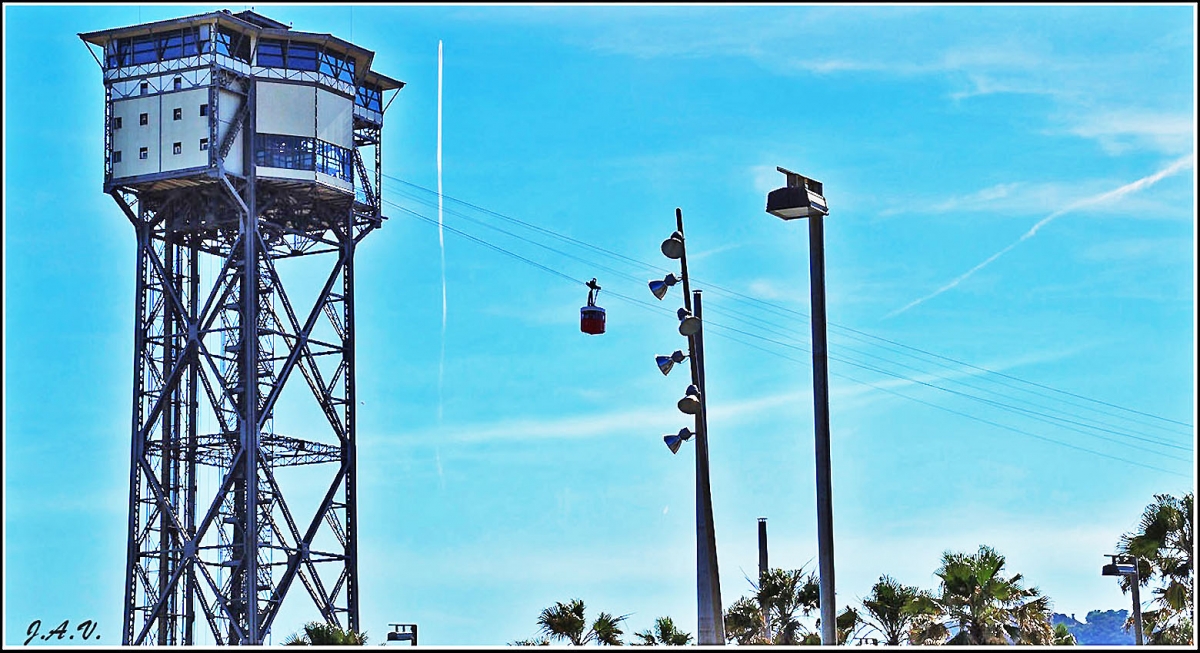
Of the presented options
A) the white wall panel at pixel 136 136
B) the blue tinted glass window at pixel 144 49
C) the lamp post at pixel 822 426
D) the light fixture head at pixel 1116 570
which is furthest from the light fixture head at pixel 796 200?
the blue tinted glass window at pixel 144 49

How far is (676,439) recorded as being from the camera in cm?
2994

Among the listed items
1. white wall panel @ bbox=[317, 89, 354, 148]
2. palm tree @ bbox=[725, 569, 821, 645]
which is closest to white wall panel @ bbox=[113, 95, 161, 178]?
white wall panel @ bbox=[317, 89, 354, 148]

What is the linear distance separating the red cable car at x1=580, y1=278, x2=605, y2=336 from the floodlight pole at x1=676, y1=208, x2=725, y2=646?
5.65 feet

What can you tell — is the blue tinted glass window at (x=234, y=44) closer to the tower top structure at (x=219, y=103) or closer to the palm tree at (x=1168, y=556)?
the tower top structure at (x=219, y=103)

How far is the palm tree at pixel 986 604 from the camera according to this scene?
47469 mm

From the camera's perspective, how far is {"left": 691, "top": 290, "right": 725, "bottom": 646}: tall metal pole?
30.5m

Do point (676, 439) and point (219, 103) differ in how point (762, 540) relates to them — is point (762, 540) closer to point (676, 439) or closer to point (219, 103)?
point (219, 103)

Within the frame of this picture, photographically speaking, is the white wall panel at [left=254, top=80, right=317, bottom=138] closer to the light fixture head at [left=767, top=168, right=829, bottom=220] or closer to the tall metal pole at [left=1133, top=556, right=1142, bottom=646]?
the tall metal pole at [left=1133, top=556, right=1142, bottom=646]

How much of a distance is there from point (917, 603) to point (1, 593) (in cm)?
2234

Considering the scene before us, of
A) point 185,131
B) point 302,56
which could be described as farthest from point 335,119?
point 185,131

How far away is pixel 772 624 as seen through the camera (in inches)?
2156

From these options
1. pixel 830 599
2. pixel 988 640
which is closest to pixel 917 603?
pixel 988 640

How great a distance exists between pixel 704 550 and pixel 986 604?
18776 millimetres

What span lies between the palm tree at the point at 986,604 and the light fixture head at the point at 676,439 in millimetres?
19444
